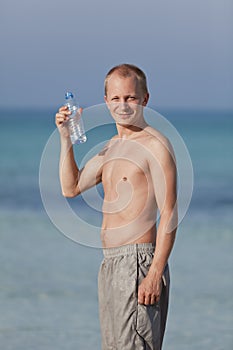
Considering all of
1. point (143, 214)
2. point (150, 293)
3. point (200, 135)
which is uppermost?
point (143, 214)

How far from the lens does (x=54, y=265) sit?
9852 millimetres

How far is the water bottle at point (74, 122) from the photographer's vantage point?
4.08 metres

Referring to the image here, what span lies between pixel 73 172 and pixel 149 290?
0.52 m

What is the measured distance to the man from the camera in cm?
396

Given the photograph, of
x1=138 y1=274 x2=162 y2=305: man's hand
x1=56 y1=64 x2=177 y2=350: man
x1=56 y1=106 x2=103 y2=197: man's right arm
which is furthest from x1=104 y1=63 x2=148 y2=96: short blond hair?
x1=138 y1=274 x2=162 y2=305: man's hand

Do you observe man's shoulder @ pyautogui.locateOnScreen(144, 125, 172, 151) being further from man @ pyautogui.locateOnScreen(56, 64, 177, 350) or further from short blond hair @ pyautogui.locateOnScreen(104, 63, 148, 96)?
short blond hair @ pyautogui.locateOnScreen(104, 63, 148, 96)

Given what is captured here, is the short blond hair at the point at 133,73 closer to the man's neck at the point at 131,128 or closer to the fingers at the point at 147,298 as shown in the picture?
the man's neck at the point at 131,128

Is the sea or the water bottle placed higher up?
the water bottle

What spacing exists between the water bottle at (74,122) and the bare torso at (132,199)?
0.54 feet

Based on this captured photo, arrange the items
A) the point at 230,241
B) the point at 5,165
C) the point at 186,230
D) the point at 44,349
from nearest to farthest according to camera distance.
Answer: the point at 44,349, the point at 230,241, the point at 186,230, the point at 5,165

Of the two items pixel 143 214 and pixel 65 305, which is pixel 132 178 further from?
pixel 65 305

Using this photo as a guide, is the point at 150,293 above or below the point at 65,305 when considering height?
above

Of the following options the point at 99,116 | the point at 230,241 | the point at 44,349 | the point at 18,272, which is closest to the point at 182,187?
the point at 99,116

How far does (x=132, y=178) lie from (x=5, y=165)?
2170cm
